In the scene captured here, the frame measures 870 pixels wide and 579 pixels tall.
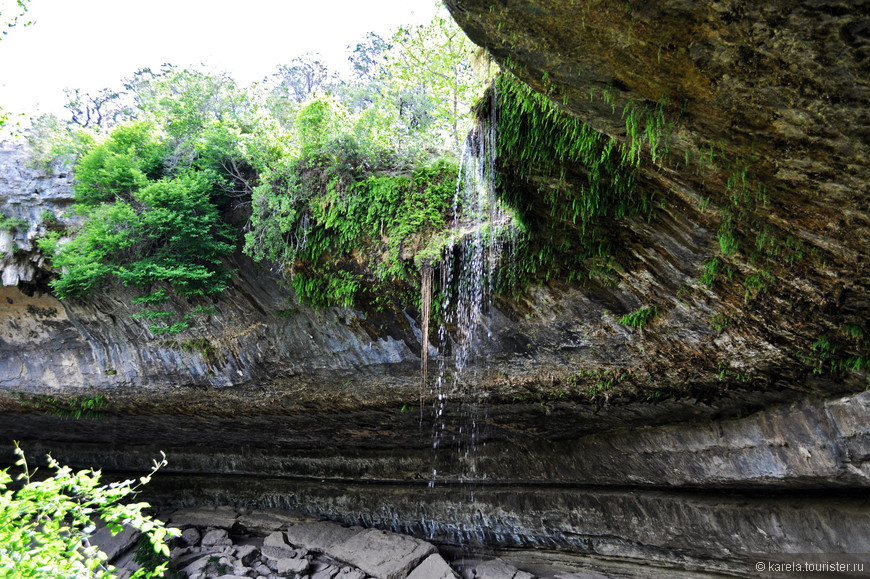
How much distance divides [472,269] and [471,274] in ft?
0.24

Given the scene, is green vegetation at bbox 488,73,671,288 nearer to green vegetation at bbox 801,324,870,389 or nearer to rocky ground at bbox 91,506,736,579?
green vegetation at bbox 801,324,870,389

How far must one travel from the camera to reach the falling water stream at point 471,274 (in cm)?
567

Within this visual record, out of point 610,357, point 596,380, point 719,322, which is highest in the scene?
point 719,322

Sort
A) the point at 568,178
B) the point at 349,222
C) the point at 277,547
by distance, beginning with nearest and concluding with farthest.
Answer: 1. the point at 568,178
2. the point at 349,222
3. the point at 277,547

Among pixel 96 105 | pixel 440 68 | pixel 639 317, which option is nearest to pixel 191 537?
pixel 639 317

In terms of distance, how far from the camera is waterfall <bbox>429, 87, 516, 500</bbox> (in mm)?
5617

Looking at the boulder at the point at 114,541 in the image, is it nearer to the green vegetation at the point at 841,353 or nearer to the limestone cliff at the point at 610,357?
the limestone cliff at the point at 610,357

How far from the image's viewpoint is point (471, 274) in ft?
23.1

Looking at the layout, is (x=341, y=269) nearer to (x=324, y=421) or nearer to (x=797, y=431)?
(x=324, y=421)

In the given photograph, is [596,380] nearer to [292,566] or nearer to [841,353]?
[841,353]

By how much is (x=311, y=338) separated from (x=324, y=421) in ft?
8.52

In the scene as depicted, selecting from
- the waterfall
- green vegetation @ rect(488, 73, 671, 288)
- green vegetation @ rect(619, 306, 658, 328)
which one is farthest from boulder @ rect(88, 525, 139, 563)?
green vegetation @ rect(619, 306, 658, 328)

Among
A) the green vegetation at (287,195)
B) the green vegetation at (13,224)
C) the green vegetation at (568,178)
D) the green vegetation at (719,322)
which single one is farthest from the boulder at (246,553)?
the green vegetation at (719,322)

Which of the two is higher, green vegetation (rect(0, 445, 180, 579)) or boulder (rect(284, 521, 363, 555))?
green vegetation (rect(0, 445, 180, 579))
